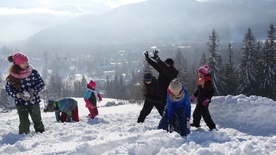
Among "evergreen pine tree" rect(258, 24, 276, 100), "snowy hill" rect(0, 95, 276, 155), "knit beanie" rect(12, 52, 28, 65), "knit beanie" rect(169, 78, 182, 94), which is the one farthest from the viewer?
"evergreen pine tree" rect(258, 24, 276, 100)

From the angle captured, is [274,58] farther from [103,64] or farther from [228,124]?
[103,64]

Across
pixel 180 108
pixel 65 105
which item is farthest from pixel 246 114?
pixel 65 105

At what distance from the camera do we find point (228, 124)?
905cm

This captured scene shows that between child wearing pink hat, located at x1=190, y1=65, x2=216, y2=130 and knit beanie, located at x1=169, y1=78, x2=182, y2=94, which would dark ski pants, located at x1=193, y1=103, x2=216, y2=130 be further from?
knit beanie, located at x1=169, y1=78, x2=182, y2=94

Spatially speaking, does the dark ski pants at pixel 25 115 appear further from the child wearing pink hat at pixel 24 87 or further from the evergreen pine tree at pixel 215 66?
the evergreen pine tree at pixel 215 66

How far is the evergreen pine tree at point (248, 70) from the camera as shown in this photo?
38.6 metres

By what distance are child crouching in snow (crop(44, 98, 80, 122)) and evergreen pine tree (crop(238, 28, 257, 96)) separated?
3086 centimetres

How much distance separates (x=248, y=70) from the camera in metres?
38.6

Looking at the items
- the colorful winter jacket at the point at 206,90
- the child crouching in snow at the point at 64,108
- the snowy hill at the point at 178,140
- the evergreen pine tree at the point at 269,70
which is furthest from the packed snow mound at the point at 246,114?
the evergreen pine tree at the point at 269,70

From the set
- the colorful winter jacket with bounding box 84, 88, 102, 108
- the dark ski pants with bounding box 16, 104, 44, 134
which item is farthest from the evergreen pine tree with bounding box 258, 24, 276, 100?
the dark ski pants with bounding box 16, 104, 44, 134

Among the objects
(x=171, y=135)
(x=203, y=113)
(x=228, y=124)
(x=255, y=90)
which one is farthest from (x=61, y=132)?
(x=255, y=90)

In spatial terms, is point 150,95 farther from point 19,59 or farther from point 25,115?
point 19,59

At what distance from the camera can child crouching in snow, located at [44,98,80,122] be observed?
11.5m

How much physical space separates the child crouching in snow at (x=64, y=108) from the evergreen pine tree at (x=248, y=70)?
101 feet
